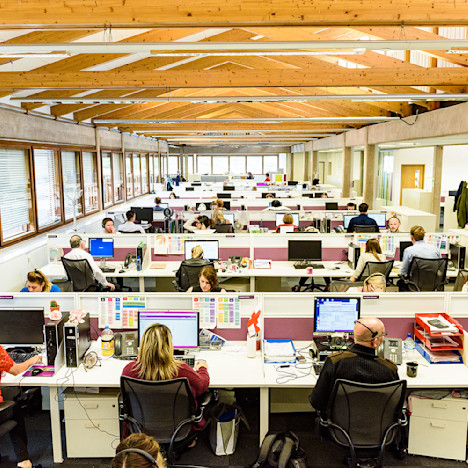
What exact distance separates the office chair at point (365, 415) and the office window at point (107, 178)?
11131 mm

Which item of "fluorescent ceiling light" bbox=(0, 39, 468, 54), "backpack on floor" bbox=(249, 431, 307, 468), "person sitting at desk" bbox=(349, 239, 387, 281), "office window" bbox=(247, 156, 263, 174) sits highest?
"fluorescent ceiling light" bbox=(0, 39, 468, 54)

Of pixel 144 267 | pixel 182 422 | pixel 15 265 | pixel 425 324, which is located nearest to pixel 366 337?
pixel 425 324

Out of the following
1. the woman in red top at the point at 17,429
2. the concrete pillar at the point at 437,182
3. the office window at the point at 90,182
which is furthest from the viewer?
the office window at the point at 90,182

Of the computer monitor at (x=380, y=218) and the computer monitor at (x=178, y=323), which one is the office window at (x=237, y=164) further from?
the computer monitor at (x=178, y=323)

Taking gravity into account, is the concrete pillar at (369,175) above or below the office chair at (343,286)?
above

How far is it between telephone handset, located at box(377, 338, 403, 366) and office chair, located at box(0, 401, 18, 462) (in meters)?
2.68

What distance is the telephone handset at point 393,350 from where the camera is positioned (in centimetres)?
357

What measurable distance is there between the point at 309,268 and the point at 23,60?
4635 millimetres

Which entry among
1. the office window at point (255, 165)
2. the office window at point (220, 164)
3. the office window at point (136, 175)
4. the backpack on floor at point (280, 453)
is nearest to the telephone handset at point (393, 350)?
the backpack on floor at point (280, 453)

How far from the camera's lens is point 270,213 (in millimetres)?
9977

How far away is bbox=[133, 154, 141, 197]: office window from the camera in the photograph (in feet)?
57.5

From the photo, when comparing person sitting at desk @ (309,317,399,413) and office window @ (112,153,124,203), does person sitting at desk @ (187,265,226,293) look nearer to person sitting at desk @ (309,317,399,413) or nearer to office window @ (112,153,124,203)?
person sitting at desk @ (309,317,399,413)

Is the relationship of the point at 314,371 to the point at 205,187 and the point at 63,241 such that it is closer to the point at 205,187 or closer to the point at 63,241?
the point at 63,241

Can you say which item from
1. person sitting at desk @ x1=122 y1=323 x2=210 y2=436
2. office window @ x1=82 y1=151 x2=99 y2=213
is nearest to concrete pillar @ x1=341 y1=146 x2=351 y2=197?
office window @ x1=82 y1=151 x2=99 y2=213
